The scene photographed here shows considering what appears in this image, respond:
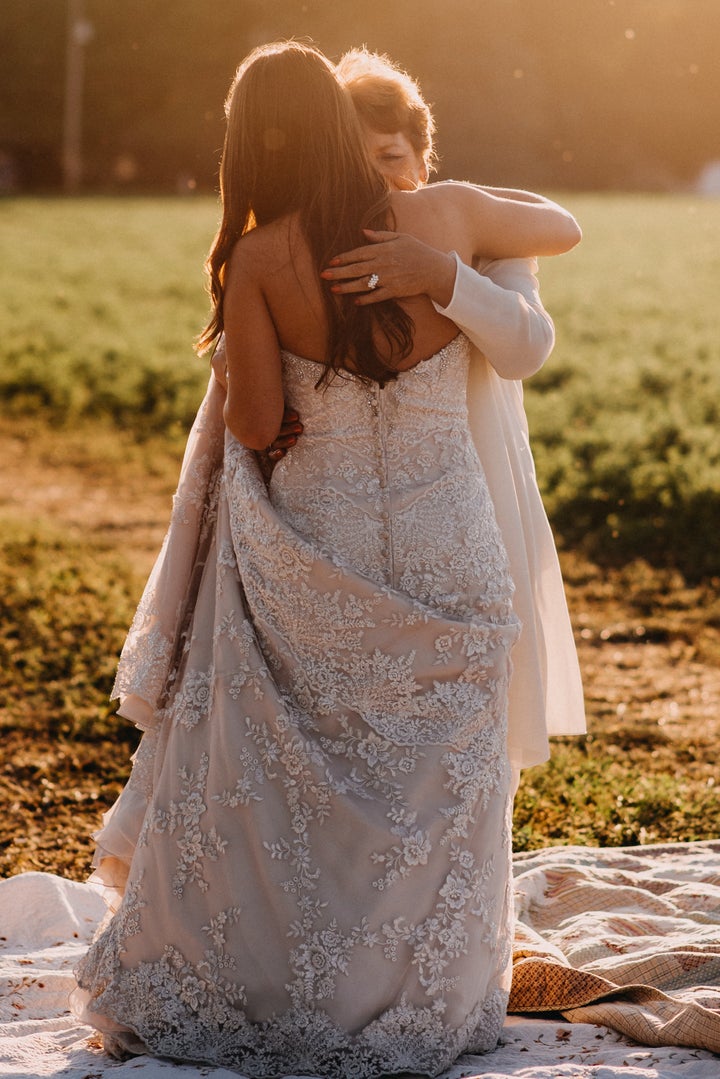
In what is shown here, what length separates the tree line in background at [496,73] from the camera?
2934 centimetres

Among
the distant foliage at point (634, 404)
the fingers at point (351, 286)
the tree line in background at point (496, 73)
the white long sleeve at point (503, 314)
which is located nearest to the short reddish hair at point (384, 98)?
the white long sleeve at point (503, 314)

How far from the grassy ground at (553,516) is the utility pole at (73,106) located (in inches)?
836

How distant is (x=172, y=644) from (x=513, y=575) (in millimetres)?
887

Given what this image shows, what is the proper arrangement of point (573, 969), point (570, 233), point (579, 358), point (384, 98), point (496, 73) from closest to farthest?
point (384, 98) < point (570, 233) < point (573, 969) < point (579, 358) < point (496, 73)

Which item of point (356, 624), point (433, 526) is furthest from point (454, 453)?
point (356, 624)

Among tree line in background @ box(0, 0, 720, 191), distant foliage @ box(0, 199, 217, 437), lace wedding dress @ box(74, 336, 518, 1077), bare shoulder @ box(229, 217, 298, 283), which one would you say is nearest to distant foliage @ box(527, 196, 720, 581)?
distant foliage @ box(0, 199, 217, 437)

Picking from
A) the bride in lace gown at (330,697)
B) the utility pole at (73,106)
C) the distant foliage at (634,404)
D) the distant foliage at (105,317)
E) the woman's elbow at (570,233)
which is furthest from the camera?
the utility pole at (73,106)

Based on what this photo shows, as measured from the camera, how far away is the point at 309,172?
9.48 ft

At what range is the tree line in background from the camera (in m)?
29.3

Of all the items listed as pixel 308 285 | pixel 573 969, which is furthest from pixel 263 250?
pixel 573 969

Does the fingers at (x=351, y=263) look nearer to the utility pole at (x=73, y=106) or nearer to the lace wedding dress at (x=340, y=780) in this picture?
the lace wedding dress at (x=340, y=780)

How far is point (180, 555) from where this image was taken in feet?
11.1

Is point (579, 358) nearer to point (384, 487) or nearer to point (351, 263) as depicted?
point (384, 487)

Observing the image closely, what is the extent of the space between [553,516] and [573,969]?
6.51 m
